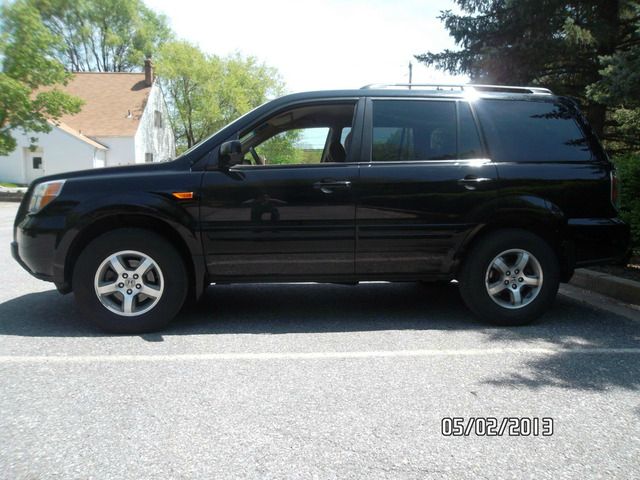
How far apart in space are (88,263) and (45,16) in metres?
57.1

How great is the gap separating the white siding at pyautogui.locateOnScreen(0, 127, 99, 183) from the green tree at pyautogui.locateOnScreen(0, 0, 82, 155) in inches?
394

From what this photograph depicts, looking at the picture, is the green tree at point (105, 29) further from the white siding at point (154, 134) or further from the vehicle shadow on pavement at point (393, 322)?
the vehicle shadow on pavement at point (393, 322)

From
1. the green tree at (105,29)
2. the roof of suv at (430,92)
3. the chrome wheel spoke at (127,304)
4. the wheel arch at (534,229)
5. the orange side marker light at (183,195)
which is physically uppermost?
the green tree at (105,29)

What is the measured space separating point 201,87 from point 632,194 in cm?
3955

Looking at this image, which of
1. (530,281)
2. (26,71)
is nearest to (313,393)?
(530,281)

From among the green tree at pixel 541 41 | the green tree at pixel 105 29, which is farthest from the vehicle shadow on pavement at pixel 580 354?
the green tree at pixel 105 29

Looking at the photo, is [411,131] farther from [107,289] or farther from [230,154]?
[107,289]

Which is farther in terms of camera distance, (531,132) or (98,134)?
(98,134)

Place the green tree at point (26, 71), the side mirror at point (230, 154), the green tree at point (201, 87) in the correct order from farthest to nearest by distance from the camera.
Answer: the green tree at point (201, 87) → the green tree at point (26, 71) → the side mirror at point (230, 154)

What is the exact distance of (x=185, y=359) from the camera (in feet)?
12.7

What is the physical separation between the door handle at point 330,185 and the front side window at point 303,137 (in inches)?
9.8

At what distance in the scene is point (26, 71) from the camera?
22703 mm

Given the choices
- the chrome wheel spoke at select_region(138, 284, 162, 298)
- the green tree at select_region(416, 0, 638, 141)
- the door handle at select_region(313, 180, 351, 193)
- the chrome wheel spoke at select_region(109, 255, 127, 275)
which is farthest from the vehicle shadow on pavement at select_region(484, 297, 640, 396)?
the green tree at select_region(416, 0, 638, 141)

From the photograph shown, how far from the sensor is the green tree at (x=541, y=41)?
11.2m
